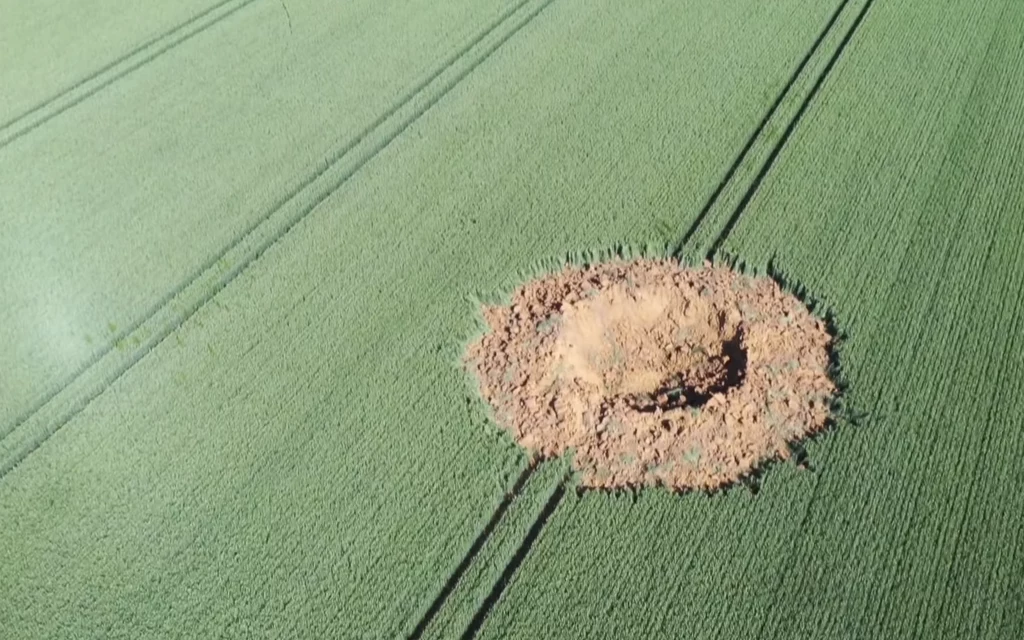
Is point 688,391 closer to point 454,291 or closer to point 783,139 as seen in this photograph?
point 454,291

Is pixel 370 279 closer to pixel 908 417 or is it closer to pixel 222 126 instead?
pixel 222 126

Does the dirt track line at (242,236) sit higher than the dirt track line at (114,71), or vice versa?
the dirt track line at (114,71)

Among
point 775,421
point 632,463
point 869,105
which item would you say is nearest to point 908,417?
point 775,421

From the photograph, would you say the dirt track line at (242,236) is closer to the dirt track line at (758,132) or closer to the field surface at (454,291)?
the field surface at (454,291)

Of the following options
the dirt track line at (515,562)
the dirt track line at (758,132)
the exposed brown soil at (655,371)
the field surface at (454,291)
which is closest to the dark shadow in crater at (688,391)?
the exposed brown soil at (655,371)

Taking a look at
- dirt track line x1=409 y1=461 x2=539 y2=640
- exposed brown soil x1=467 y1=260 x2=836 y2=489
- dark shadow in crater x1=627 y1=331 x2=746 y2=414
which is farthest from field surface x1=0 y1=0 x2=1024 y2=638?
dark shadow in crater x1=627 y1=331 x2=746 y2=414
